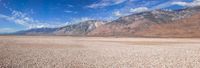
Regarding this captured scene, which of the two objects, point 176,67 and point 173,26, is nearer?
point 176,67

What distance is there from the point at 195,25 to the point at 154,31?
2852cm

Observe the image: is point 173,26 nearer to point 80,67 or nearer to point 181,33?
point 181,33

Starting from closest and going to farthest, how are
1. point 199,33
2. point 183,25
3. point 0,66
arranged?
point 0,66
point 199,33
point 183,25

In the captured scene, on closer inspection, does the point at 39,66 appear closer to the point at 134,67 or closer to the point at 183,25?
the point at 134,67

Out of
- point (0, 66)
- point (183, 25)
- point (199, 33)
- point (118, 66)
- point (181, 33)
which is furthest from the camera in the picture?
point (183, 25)

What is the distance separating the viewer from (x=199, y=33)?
492ft

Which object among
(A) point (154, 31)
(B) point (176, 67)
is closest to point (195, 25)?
(A) point (154, 31)

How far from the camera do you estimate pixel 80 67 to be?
53.2 ft

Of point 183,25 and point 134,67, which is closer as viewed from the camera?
point 134,67

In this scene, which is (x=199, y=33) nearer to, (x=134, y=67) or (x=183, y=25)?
(x=183, y=25)

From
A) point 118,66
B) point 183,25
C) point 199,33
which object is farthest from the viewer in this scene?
point 183,25

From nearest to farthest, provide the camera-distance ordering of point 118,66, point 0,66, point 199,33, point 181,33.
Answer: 1. point 0,66
2. point 118,66
3. point 199,33
4. point 181,33

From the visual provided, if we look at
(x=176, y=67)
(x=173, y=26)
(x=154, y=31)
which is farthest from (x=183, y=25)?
(x=176, y=67)

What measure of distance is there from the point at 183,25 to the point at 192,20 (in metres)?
7.95
